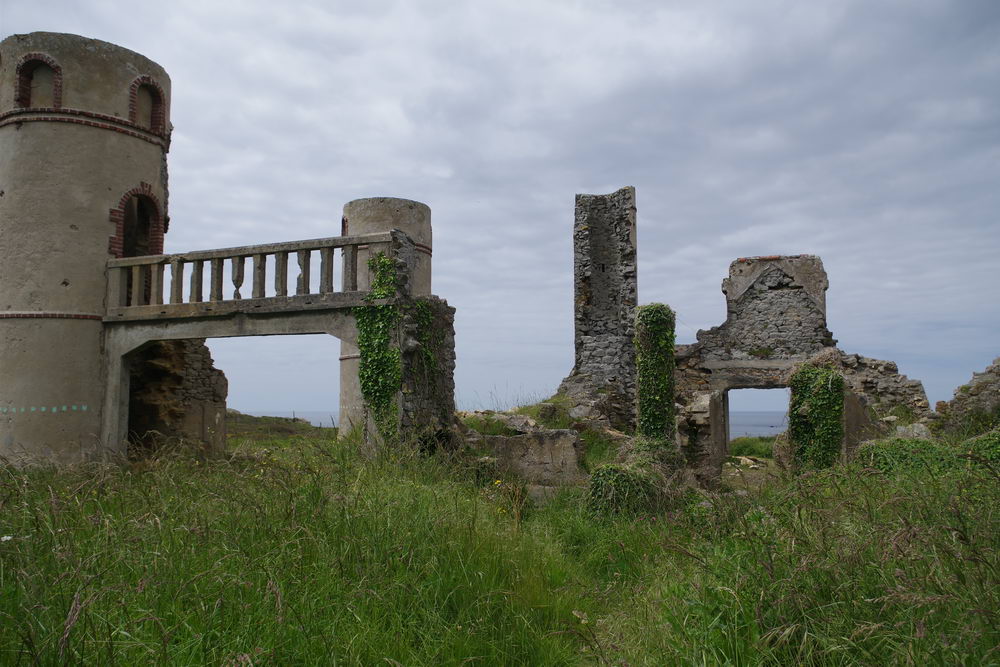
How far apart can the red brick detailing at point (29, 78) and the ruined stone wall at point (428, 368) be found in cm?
762

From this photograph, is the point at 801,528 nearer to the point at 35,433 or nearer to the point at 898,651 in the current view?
the point at 898,651

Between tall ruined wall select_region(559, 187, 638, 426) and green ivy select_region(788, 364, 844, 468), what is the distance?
7.48 meters

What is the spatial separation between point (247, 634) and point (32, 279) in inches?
452

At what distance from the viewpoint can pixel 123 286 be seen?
12977mm

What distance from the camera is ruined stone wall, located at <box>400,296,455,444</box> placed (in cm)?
1060

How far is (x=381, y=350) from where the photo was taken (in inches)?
416

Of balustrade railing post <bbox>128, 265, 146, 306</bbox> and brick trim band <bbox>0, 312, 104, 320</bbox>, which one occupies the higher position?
balustrade railing post <bbox>128, 265, 146, 306</bbox>

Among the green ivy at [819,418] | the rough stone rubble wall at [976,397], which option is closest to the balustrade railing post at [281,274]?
the green ivy at [819,418]

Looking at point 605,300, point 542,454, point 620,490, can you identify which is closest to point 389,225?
point 542,454

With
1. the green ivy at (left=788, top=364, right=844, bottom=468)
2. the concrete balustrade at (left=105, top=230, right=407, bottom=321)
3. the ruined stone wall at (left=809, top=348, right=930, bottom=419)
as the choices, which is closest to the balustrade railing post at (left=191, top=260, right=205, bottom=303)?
the concrete balustrade at (left=105, top=230, right=407, bottom=321)

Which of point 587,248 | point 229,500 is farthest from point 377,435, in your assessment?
point 587,248

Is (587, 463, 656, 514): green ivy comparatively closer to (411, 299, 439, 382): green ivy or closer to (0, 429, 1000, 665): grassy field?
(0, 429, 1000, 665): grassy field

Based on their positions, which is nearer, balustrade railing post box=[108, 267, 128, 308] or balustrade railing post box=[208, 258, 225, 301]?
balustrade railing post box=[208, 258, 225, 301]

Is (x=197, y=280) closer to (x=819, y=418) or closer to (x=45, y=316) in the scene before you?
(x=45, y=316)
